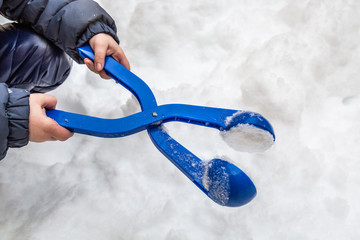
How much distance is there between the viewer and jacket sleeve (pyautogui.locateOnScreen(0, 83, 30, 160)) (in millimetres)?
636

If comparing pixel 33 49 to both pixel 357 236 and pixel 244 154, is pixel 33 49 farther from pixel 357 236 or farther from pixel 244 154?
pixel 357 236

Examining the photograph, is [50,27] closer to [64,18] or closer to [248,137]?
[64,18]

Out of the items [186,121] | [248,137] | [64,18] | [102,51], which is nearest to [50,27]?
[64,18]

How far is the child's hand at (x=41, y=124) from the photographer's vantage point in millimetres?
644

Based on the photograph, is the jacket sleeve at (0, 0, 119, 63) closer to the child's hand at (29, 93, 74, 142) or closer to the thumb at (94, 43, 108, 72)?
the thumb at (94, 43, 108, 72)

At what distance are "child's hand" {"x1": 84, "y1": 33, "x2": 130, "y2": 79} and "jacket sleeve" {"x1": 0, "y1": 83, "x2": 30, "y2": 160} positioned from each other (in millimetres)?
148

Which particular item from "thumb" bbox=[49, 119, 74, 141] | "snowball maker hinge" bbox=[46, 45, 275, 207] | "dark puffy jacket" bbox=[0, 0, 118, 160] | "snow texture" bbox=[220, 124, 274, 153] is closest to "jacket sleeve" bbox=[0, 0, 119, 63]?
"dark puffy jacket" bbox=[0, 0, 118, 160]

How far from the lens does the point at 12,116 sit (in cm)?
64

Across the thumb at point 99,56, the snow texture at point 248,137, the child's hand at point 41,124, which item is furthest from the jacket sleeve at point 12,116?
the snow texture at point 248,137

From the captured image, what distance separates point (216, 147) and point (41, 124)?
0.39m

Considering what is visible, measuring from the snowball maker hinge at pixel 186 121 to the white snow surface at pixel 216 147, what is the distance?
17 cm

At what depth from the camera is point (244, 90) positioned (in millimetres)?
856

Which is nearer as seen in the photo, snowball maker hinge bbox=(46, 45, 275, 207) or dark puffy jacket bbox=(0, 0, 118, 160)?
snowball maker hinge bbox=(46, 45, 275, 207)

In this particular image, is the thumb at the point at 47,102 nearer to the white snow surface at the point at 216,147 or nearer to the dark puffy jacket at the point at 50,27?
the dark puffy jacket at the point at 50,27
